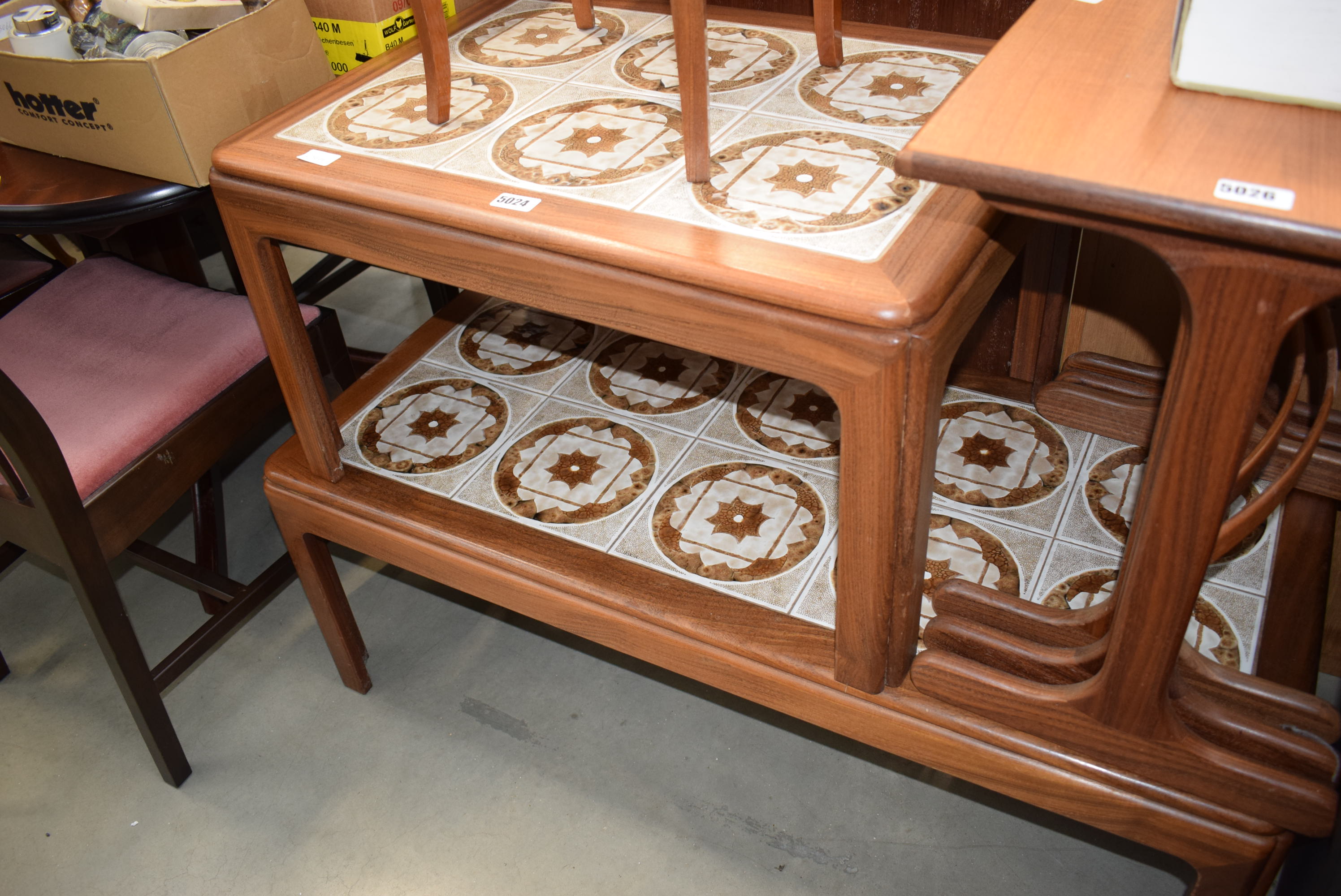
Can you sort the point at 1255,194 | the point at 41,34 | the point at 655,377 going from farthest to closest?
the point at 655,377
the point at 41,34
the point at 1255,194

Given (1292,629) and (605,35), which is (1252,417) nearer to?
(1292,629)

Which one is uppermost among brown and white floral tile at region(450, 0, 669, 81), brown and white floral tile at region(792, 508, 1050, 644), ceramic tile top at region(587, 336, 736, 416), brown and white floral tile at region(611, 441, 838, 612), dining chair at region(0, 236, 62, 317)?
brown and white floral tile at region(450, 0, 669, 81)

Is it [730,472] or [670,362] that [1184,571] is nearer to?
[730,472]

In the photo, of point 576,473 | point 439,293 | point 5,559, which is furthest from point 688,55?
point 5,559

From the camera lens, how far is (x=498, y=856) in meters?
1.38

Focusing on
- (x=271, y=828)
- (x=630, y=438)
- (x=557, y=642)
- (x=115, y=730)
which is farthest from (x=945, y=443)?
(x=115, y=730)

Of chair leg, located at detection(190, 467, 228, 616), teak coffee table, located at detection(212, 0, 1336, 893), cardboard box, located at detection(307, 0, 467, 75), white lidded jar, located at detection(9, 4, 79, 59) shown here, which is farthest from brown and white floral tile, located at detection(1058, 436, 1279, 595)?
white lidded jar, located at detection(9, 4, 79, 59)

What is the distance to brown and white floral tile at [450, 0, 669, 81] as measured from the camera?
125cm

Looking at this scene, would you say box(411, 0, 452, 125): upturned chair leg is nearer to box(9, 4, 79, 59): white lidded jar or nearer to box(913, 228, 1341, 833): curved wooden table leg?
box(9, 4, 79, 59): white lidded jar

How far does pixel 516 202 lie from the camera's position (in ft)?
3.15

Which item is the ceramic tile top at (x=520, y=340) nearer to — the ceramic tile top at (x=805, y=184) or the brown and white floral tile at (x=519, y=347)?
the brown and white floral tile at (x=519, y=347)

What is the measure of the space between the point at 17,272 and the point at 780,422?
140 cm

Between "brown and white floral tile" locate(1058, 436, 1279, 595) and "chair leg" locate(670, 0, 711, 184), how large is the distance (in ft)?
1.94

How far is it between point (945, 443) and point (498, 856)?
0.81m
